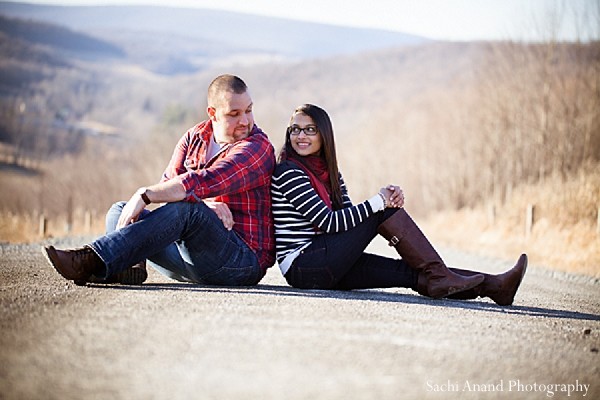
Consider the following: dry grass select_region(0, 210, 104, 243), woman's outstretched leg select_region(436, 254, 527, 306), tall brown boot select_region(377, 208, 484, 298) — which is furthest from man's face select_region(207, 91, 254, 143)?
dry grass select_region(0, 210, 104, 243)

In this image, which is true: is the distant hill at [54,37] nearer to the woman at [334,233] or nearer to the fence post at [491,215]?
the fence post at [491,215]

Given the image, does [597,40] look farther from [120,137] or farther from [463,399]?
[120,137]

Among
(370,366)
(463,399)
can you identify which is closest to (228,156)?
(370,366)

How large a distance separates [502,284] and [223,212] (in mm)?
2001

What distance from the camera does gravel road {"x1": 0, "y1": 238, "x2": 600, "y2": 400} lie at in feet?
11.3

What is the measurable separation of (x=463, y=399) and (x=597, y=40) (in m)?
21.3

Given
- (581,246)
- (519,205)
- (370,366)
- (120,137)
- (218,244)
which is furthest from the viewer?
(120,137)

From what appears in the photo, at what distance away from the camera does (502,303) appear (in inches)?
251

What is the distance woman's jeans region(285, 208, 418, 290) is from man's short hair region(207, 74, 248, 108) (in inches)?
45.4

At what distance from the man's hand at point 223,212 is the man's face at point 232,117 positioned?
0.52 meters

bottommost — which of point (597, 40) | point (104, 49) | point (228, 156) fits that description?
point (228, 156)

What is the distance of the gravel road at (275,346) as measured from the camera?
3.45 metres

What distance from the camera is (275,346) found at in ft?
13.3

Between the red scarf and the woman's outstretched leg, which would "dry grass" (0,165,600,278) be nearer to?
the woman's outstretched leg
